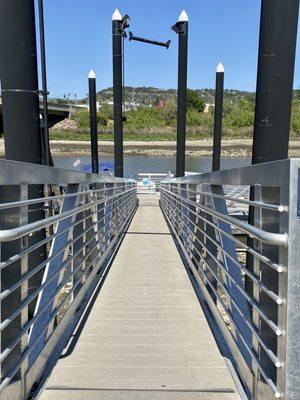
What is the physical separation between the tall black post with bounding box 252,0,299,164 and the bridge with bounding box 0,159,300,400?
787 millimetres

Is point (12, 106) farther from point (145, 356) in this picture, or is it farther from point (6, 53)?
point (145, 356)

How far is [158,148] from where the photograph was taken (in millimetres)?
93375

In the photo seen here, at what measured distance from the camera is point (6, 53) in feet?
14.3

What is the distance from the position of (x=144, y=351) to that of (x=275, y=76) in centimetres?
291

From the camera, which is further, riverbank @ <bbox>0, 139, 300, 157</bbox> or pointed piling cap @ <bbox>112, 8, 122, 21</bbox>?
riverbank @ <bbox>0, 139, 300, 157</bbox>

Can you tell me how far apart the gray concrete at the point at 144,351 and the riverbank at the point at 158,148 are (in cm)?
7865

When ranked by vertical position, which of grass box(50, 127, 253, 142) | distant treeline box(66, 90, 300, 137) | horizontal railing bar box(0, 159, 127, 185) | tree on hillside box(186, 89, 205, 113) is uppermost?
tree on hillside box(186, 89, 205, 113)

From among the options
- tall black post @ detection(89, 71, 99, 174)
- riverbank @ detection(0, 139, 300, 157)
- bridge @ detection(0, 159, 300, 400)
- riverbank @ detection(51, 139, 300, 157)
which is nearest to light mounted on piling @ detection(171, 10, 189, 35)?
tall black post @ detection(89, 71, 99, 174)

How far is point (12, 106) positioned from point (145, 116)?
4556 inches

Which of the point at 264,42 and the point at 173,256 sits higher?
the point at 264,42

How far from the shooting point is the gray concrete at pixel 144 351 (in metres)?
2.81

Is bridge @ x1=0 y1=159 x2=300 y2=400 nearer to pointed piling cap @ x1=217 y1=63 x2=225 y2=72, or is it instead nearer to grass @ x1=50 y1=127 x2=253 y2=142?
pointed piling cap @ x1=217 y1=63 x2=225 y2=72

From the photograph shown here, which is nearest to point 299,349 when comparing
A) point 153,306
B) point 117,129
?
point 153,306

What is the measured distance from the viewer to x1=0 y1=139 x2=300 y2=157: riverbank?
8675 centimetres
